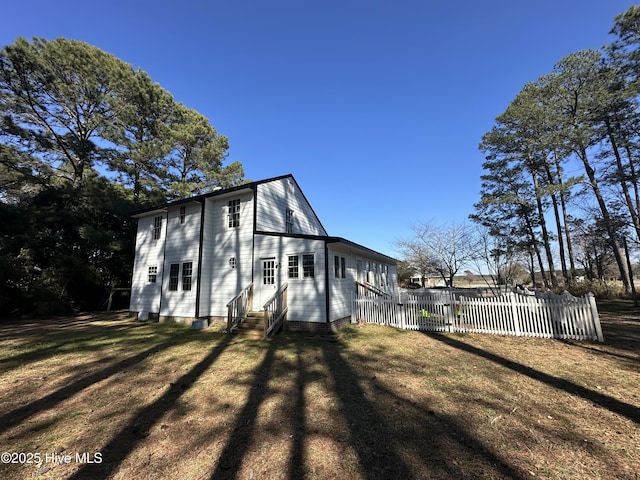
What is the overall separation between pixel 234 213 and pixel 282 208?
2623mm

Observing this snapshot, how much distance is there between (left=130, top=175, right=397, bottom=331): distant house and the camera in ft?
35.0

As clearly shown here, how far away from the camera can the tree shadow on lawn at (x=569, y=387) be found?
4082 mm

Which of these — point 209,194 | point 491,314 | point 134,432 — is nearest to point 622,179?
point 491,314

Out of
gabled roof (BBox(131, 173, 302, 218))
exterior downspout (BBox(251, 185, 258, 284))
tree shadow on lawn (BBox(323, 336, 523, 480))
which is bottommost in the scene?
tree shadow on lawn (BBox(323, 336, 523, 480))

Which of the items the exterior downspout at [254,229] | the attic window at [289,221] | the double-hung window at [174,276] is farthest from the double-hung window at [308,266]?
the double-hung window at [174,276]

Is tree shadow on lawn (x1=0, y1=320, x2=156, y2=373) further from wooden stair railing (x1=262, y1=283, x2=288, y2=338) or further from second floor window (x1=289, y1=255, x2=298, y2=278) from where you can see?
second floor window (x1=289, y1=255, x2=298, y2=278)

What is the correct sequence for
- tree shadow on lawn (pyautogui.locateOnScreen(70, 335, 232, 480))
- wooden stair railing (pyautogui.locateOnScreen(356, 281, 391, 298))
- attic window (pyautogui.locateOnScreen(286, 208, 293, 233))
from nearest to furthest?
tree shadow on lawn (pyautogui.locateOnScreen(70, 335, 232, 480)) → wooden stair railing (pyautogui.locateOnScreen(356, 281, 391, 298)) → attic window (pyautogui.locateOnScreen(286, 208, 293, 233))

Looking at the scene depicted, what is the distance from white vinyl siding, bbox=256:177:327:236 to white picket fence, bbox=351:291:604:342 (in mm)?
5452

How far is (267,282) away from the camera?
1151 cm

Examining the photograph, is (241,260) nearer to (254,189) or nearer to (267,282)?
(267,282)

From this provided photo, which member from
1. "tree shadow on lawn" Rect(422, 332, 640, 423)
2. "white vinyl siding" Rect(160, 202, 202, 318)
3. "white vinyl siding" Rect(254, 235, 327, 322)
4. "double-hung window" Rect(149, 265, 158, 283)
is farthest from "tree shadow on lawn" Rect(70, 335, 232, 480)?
"double-hung window" Rect(149, 265, 158, 283)

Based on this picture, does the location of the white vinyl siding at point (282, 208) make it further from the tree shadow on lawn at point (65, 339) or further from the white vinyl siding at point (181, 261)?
the tree shadow on lawn at point (65, 339)

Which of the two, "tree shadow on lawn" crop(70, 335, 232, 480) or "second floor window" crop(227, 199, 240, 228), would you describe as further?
"second floor window" crop(227, 199, 240, 228)

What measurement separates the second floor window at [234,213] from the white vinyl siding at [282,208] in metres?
1.15
